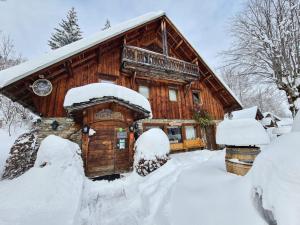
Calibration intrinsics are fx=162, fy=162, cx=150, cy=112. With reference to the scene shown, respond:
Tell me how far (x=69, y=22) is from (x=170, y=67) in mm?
20755

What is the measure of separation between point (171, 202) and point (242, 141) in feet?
8.86

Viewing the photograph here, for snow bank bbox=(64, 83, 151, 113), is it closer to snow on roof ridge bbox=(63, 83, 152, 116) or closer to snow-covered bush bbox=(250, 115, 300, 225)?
snow on roof ridge bbox=(63, 83, 152, 116)

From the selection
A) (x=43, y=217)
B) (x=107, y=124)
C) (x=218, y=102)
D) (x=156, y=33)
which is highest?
(x=156, y=33)

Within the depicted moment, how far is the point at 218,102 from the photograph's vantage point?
15.3m

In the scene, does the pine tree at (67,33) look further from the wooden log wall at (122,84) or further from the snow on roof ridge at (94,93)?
the snow on roof ridge at (94,93)

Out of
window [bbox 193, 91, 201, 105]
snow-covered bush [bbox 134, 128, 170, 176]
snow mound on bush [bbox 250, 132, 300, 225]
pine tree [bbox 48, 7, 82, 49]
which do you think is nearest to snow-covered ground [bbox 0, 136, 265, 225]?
snow mound on bush [bbox 250, 132, 300, 225]

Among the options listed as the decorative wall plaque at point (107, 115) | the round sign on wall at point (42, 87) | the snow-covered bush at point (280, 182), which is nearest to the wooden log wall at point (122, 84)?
the round sign on wall at point (42, 87)

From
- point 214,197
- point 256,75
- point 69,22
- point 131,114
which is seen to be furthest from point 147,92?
point 69,22

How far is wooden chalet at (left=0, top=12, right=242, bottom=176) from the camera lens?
7.52m

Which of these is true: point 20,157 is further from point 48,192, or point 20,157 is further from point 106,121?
point 48,192

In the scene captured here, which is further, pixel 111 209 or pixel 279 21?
Answer: pixel 279 21

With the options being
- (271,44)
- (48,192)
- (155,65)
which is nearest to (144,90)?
(155,65)

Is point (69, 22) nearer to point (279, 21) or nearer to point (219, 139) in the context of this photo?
point (279, 21)

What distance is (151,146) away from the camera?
7.21 m
